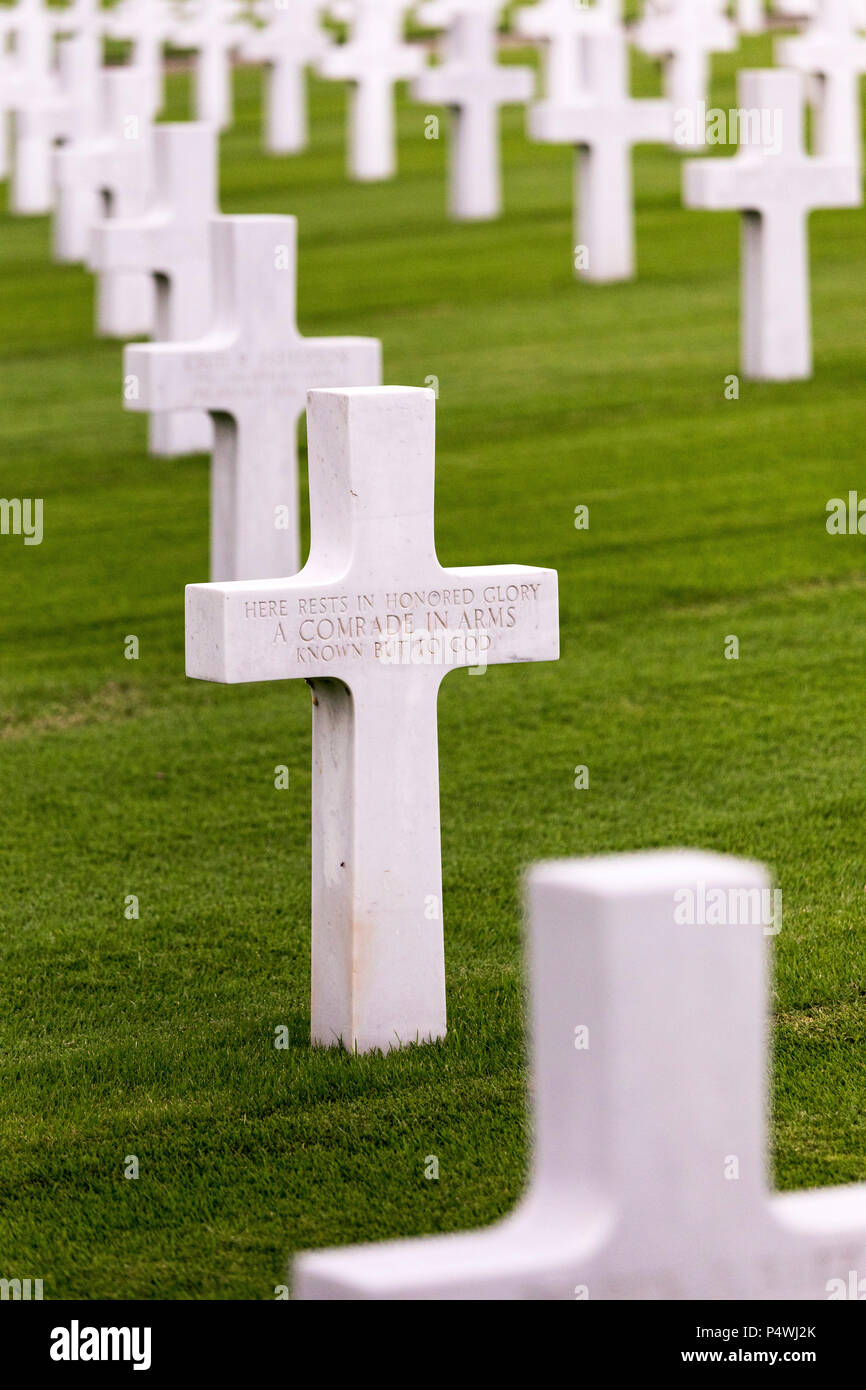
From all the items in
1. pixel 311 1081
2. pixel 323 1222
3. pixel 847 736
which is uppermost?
pixel 847 736

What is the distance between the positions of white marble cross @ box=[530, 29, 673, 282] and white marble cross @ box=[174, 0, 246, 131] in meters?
10.6

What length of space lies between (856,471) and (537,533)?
181cm

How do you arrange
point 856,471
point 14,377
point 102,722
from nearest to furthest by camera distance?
point 102,722, point 856,471, point 14,377

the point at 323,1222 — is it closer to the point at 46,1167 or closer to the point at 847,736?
the point at 46,1167

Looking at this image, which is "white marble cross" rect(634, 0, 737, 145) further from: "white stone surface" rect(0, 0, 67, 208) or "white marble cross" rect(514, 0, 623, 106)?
"white stone surface" rect(0, 0, 67, 208)

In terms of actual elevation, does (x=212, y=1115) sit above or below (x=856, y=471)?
below

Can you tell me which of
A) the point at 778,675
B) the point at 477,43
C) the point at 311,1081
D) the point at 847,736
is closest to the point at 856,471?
the point at 778,675

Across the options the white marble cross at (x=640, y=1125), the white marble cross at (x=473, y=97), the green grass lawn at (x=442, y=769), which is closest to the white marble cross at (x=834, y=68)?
the green grass lawn at (x=442, y=769)

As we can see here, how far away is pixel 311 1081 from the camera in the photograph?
5262mm

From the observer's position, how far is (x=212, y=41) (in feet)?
87.4

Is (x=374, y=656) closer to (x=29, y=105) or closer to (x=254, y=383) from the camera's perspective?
(x=254, y=383)

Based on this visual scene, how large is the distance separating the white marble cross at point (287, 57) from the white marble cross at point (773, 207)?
1210 cm

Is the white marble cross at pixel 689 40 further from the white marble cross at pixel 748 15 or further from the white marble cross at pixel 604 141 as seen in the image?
the white marble cross at pixel 748 15

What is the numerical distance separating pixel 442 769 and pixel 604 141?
31.9 ft
